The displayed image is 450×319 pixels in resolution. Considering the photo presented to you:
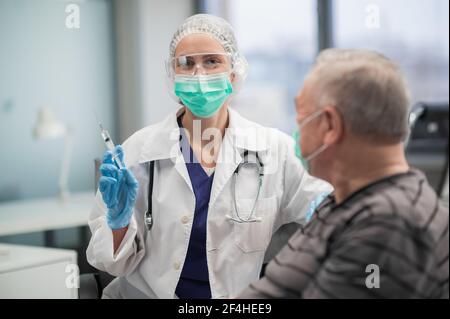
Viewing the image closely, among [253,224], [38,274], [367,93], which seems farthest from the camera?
[38,274]

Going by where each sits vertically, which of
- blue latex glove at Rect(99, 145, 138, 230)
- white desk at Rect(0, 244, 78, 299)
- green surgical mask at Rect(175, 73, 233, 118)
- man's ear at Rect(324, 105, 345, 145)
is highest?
green surgical mask at Rect(175, 73, 233, 118)

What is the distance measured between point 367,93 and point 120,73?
2.61 feet

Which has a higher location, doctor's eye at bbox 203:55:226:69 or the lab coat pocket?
doctor's eye at bbox 203:55:226:69

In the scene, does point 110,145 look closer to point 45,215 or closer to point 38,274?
point 38,274

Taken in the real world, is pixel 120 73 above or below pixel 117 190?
above

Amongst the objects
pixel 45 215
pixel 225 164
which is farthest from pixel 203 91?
pixel 45 215

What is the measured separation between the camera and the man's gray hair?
84 centimetres

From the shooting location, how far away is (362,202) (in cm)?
86

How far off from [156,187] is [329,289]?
1.60ft

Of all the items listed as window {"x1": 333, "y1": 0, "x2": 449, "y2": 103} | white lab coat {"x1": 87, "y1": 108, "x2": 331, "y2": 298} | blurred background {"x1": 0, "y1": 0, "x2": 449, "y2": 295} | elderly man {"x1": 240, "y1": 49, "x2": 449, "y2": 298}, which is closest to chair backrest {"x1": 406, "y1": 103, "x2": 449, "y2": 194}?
blurred background {"x1": 0, "y1": 0, "x2": 449, "y2": 295}

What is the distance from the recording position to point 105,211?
1.16 meters

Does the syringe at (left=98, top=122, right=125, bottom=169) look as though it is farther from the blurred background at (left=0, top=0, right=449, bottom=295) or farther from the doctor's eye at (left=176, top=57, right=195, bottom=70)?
the doctor's eye at (left=176, top=57, right=195, bottom=70)
